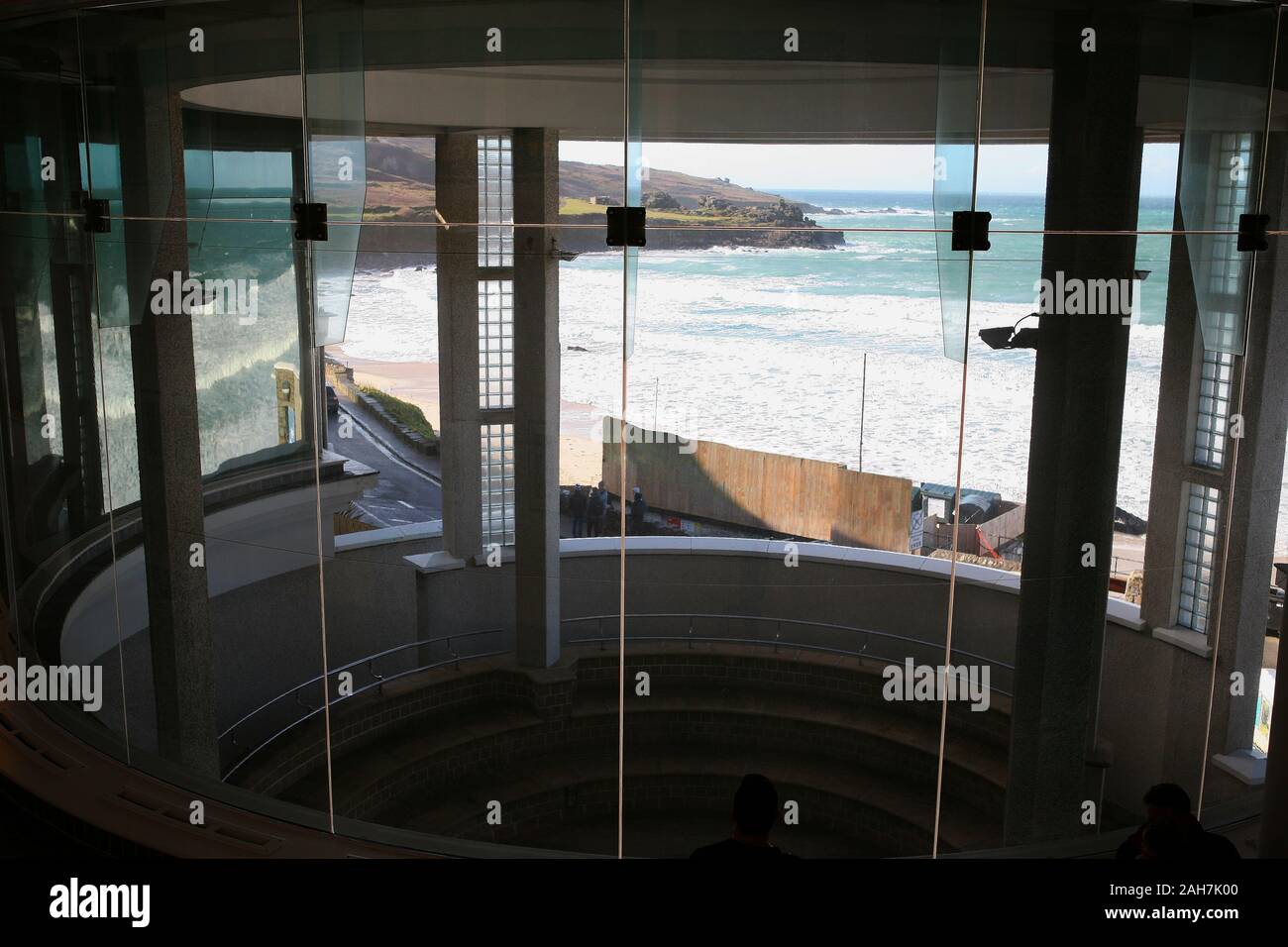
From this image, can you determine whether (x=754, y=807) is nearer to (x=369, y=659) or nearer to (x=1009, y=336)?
(x=1009, y=336)

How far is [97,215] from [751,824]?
15.8 feet

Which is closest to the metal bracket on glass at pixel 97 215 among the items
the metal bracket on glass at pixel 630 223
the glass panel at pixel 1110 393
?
the metal bracket on glass at pixel 630 223

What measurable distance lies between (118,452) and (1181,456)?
5.46 metres

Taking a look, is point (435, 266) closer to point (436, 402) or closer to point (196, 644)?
point (436, 402)

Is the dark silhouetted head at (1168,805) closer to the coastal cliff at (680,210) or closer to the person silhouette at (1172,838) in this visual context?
the person silhouette at (1172,838)

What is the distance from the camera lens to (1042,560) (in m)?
5.56

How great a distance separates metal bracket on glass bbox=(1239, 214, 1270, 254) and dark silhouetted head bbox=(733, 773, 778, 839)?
3.66 metres

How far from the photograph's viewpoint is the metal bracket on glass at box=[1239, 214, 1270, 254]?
523cm

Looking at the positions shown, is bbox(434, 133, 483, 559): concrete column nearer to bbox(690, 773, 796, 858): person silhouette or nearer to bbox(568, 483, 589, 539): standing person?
bbox(568, 483, 589, 539): standing person

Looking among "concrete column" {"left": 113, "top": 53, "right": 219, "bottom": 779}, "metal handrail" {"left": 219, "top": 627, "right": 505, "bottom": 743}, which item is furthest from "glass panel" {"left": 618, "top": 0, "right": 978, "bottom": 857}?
"concrete column" {"left": 113, "top": 53, "right": 219, "bottom": 779}
